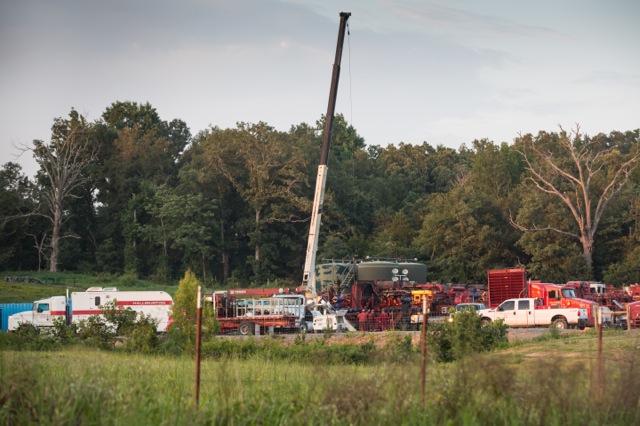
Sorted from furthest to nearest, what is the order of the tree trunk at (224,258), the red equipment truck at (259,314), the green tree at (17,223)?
1. the tree trunk at (224,258)
2. the green tree at (17,223)
3. the red equipment truck at (259,314)

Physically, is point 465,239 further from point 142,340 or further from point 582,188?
point 142,340

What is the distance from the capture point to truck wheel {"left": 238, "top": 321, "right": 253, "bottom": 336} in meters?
40.3

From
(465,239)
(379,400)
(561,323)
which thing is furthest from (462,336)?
(465,239)

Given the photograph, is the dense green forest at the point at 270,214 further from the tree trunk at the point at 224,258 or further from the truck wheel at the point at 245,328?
the truck wheel at the point at 245,328

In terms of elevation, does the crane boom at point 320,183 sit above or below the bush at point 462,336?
above

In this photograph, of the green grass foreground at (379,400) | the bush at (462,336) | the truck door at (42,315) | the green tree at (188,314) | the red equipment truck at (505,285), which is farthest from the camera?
the red equipment truck at (505,285)

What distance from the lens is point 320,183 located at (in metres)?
45.2

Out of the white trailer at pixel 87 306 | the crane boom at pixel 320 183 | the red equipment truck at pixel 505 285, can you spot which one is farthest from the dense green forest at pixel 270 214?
the white trailer at pixel 87 306

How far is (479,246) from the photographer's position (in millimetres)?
64750

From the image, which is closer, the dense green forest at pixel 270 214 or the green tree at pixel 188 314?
the green tree at pixel 188 314

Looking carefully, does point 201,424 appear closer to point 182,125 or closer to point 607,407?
point 607,407

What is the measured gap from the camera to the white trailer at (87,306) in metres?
41.6

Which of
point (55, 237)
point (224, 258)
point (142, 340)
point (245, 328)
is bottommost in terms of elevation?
point (142, 340)

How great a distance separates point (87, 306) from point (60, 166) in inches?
1258
